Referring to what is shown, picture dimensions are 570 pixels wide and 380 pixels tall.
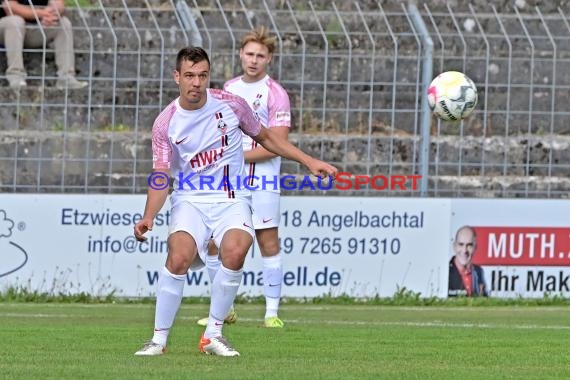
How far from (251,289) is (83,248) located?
178cm

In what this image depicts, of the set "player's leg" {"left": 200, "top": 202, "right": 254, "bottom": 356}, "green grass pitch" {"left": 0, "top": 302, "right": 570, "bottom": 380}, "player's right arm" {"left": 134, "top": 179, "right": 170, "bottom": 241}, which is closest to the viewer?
"green grass pitch" {"left": 0, "top": 302, "right": 570, "bottom": 380}

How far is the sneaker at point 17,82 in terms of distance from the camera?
53.7ft

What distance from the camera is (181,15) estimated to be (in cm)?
1638

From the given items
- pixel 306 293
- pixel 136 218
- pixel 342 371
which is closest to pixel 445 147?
pixel 306 293

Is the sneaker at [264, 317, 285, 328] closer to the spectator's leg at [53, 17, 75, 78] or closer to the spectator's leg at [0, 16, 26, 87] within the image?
the spectator's leg at [53, 17, 75, 78]

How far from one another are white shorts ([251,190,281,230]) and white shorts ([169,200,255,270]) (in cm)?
305

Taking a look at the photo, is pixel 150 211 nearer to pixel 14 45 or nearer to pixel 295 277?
pixel 295 277

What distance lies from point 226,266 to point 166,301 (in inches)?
17.3

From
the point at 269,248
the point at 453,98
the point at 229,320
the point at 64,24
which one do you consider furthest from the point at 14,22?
the point at 453,98

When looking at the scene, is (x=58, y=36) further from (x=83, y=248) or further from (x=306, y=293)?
(x=306, y=293)

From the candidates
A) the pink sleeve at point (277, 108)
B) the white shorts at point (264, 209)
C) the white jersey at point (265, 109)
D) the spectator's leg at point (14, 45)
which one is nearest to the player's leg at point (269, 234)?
the white shorts at point (264, 209)

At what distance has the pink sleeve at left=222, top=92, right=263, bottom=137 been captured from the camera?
9.36 m

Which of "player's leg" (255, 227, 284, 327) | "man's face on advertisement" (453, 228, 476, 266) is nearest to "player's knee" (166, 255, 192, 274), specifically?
"player's leg" (255, 227, 284, 327)

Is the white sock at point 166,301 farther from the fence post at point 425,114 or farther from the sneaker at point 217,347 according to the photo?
the fence post at point 425,114
